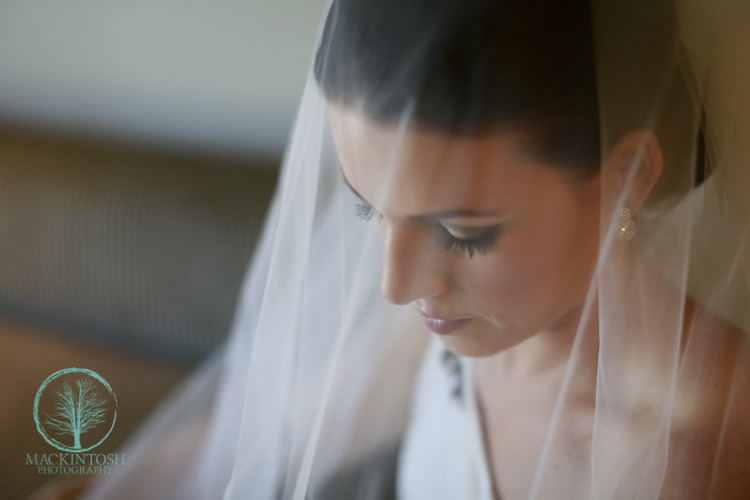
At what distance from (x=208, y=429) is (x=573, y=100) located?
655 mm

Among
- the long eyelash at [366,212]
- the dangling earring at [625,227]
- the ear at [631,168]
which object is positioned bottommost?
the dangling earring at [625,227]

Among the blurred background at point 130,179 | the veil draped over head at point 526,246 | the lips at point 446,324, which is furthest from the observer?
the blurred background at point 130,179

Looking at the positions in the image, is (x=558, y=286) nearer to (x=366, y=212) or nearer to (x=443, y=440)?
(x=366, y=212)

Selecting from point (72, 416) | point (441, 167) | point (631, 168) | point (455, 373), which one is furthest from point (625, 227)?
point (72, 416)

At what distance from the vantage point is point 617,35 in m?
0.38

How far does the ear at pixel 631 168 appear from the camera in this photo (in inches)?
16.3

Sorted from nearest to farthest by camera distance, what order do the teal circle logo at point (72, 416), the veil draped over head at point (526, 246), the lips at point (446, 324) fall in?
the veil draped over head at point (526, 246), the lips at point (446, 324), the teal circle logo at point (72, 416)

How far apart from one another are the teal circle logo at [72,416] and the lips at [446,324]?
0.42 m

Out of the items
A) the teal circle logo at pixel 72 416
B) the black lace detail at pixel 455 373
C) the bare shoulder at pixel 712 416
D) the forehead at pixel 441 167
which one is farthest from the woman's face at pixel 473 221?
the teal circle logo at pixel 72 416

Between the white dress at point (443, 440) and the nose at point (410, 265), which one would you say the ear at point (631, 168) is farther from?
the white dress at point (443, 440)

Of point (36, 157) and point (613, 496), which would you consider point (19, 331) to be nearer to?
point (36, 157)

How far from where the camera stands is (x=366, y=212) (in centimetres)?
48

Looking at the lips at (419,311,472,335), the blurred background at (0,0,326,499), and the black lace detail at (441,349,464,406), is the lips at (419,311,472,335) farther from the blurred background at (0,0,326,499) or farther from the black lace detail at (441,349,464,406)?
the blurred background at (0,0,326,499)

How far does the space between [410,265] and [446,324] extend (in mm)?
98
